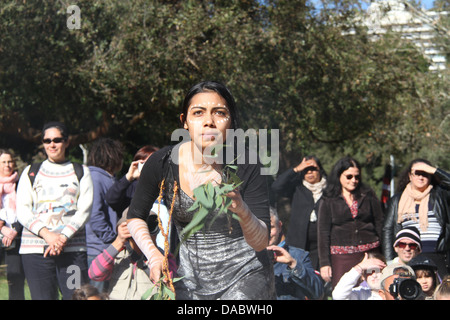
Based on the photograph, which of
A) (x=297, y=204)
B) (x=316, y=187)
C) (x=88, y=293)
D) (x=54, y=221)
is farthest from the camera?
(x=316, y=187)

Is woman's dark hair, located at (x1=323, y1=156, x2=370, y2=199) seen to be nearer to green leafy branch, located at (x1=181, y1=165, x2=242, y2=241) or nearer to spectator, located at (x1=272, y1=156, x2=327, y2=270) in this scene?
spectator, located at (x1=272, y1=156, x2=327, y2=270)

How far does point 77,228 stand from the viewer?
4.76m

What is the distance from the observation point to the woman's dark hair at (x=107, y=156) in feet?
18.8

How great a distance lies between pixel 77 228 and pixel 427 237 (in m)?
2.96

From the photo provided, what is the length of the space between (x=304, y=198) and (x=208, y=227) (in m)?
4.05

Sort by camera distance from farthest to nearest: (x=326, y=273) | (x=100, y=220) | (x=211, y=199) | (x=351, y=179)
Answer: (x=351, y=179) < (x=326, y=273) < (x=100, y=220) < (x=211, y=199)

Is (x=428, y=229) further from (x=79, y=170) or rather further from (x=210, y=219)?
(x=210, y=219)

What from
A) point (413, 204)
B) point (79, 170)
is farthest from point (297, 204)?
point (79, 170)

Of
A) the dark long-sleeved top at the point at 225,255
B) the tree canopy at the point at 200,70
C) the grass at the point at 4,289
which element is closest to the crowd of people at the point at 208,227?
the dark long-sleeved top at the point at 225,255

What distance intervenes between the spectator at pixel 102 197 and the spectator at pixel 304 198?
1907mm

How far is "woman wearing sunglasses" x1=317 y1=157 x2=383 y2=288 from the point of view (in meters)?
5.74

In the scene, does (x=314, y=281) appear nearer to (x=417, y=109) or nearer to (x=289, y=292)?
(x=289, y=292)

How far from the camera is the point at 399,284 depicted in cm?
423

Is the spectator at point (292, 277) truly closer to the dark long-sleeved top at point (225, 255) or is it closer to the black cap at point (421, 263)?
the black cap at point (421, 263)
